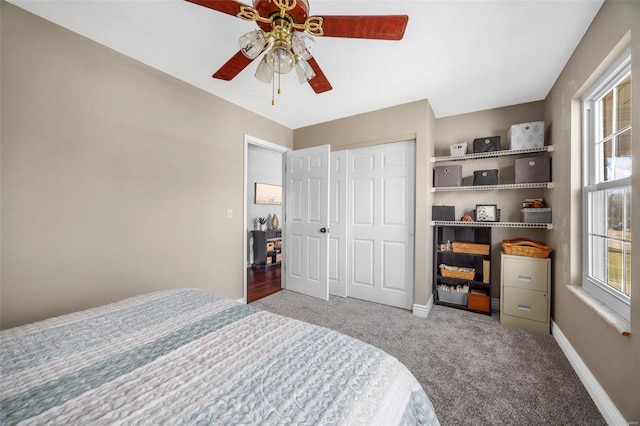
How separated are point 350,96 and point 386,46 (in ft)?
2.89

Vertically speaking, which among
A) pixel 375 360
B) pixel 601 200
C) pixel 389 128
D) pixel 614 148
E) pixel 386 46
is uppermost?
pixel 386 46

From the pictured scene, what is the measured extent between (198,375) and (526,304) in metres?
3.04

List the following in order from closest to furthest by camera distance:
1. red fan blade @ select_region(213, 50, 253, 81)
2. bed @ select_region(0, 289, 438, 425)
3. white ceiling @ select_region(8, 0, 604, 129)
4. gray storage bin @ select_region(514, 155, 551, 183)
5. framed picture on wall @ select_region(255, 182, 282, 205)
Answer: bed @ select_region(0, 289, 438, 425) → red fan blade @ select_region(213, 50, 253, 81) → white ceiling @ select_region(8, 0, 604, 129) → gray storage bin @ select_region(514, 155, 551, 183) → framed picture on wall @ select_region(255, 182, 282, 205)

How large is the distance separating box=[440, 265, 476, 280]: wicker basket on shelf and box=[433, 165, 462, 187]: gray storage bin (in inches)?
40.9

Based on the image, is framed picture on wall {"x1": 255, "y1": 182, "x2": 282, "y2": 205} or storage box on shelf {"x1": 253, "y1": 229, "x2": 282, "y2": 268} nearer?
storage box on shelf {"x1": 253, "y1": 229, "x2": 282, "y2": 268}

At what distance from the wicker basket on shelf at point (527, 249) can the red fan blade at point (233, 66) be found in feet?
9.77

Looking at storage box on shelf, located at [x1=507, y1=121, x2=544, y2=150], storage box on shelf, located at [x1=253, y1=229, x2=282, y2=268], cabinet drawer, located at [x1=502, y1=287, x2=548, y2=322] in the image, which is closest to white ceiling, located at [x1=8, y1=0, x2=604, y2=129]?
storage box on shelf, located at [x1=507, y1=121, x2=544, y2=150]

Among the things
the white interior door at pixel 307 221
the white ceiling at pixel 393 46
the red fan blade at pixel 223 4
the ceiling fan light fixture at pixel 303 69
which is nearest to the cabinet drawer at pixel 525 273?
the white ceiling at pixel 393 46

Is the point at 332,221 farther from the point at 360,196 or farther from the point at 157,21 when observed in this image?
the point at 157,21

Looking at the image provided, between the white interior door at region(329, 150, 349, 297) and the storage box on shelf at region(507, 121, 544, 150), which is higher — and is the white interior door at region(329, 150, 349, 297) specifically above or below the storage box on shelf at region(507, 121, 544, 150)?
below

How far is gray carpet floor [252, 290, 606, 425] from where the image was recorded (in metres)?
1.48

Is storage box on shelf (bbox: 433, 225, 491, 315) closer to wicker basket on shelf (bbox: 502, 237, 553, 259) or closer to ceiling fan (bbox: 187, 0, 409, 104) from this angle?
wicker basket on shelf (bbox: 502, 237, 553, 259)

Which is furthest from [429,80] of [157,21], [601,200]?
[157,21]

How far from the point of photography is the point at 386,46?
1.90 metres
